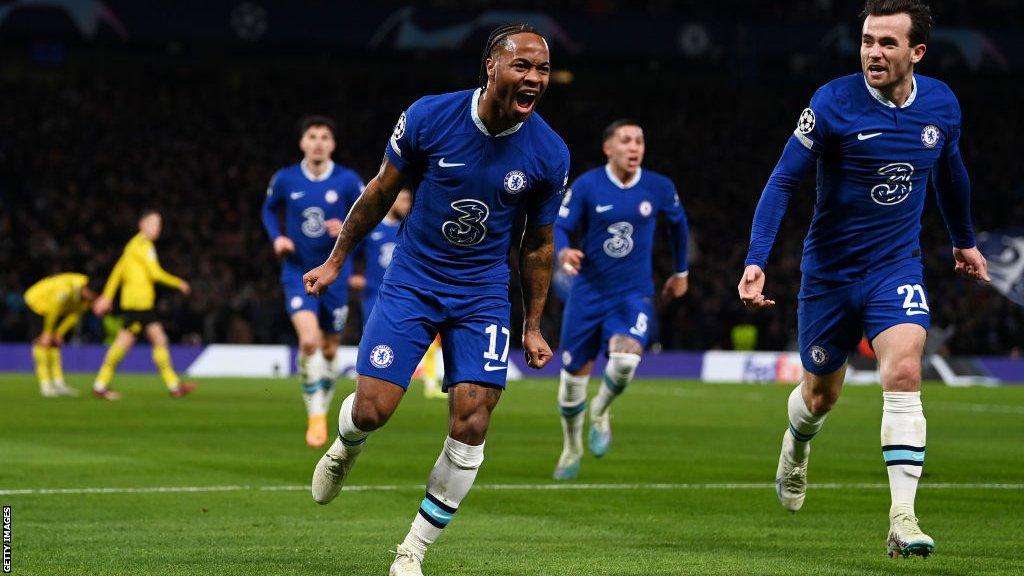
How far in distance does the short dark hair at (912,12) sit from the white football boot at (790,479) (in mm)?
2530

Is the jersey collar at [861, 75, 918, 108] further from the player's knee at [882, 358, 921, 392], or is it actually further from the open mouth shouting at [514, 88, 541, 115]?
the open mouth shouting at [514, 88, 541, 115]

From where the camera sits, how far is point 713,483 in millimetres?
11594

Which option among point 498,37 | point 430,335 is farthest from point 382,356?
point 498,37

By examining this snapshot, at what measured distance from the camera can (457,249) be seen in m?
7.27

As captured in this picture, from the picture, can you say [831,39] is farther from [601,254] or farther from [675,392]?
[601,254]

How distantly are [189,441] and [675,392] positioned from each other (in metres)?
12.3

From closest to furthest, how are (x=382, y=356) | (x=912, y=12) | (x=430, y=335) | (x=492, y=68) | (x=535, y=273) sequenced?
1. (x=492, y=68)
2. (x=382, y=356)
3. (x=430, y=335)
4. (x=535, y=273)
5. (x=912, y=12)

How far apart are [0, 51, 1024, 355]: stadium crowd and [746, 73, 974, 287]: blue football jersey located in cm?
2279

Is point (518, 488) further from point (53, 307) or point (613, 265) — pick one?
point (53, 307)

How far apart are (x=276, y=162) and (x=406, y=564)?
33.3m

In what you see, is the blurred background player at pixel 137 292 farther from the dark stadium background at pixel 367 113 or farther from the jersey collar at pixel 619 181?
the jersey collar at pixel 619 181

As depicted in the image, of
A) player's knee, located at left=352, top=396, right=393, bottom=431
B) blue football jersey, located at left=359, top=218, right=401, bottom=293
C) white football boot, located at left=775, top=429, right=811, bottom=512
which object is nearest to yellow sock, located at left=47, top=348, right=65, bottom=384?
blue football jersey, located at left=359, top=218, right=401, bottom=293

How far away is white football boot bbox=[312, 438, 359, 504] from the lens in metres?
7.58

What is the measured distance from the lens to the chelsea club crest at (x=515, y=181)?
7.12 metres
